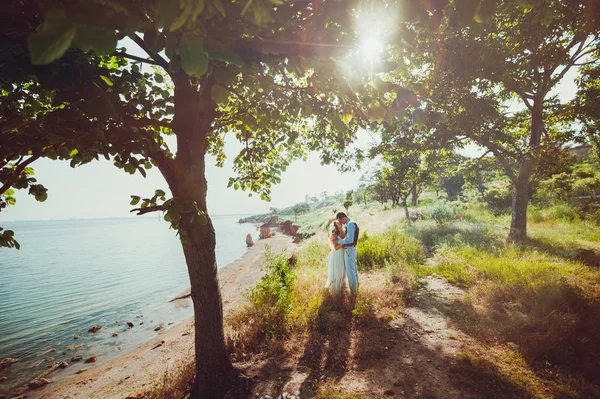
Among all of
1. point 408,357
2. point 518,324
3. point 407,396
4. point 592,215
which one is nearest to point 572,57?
point 592,215

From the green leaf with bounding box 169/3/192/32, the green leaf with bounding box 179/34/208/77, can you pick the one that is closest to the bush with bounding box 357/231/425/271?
Answer: the green leaf with bounding box 179/34/208/77

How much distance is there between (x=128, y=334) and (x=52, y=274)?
73.3ft

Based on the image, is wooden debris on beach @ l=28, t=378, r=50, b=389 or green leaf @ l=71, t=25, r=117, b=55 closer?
green leaf @ l=71, t=25, r=117, b=55

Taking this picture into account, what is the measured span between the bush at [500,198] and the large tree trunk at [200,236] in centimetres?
2536

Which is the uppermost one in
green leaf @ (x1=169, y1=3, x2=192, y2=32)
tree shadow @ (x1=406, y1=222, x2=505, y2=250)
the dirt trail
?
green leaf @ (x1=169, y1=3, x2=192, y2=32)

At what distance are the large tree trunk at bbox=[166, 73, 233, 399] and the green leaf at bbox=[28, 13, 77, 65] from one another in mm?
2246

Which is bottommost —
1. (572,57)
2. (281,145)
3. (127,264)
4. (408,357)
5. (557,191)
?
(127,264)

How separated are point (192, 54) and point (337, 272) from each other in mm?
6806

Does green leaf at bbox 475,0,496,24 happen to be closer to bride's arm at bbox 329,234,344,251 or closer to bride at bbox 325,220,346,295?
bride at bbox 325,220,346,295

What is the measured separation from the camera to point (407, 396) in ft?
11.8

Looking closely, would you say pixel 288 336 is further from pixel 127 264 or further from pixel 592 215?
pixel 127 264

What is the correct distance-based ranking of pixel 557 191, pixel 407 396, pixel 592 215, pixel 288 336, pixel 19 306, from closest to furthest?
pixel 407 396 → pixel 288 336 → pixel 592 215 → pixel 19 306 → pixel 557 191

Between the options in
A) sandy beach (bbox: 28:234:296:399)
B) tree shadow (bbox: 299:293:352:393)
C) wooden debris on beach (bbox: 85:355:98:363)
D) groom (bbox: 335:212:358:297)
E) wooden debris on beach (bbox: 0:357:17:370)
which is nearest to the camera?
tree shadow (bbox: 299:293:352:393)

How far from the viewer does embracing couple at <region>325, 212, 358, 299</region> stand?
22.7ft
